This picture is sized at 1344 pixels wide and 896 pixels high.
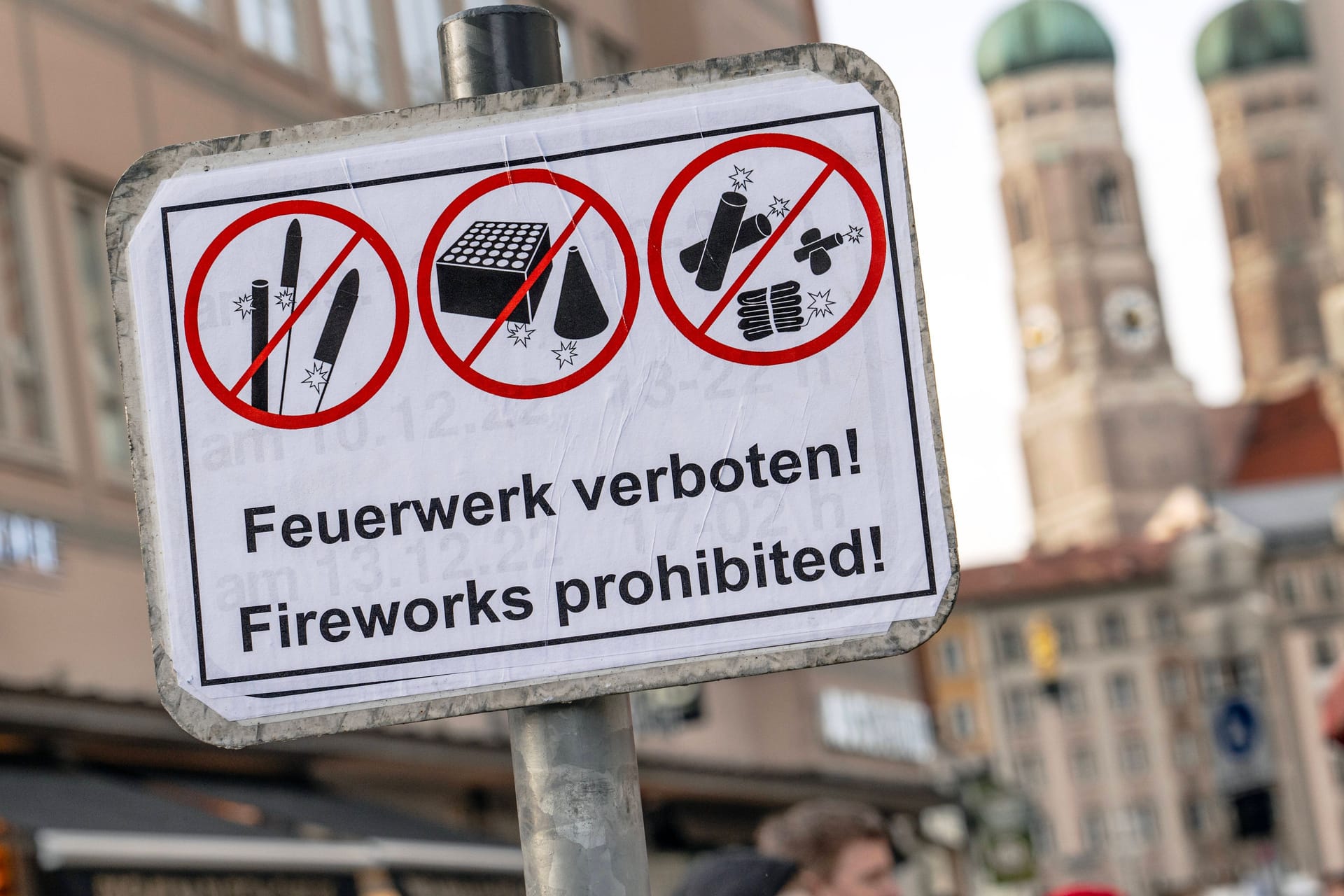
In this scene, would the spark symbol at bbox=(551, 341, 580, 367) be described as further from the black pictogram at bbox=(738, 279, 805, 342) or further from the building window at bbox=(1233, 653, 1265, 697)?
the building window at bbox=(1233, 653, 1265, 697)

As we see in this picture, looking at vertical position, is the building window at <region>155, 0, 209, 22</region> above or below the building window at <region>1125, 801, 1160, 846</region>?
above

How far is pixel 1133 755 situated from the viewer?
338 feet

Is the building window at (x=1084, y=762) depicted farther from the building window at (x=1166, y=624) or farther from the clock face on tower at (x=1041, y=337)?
the clock face on tower at (x=1041, y=337)

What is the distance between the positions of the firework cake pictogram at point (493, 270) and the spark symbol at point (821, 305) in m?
0.26

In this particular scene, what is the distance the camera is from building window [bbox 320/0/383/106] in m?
18.9

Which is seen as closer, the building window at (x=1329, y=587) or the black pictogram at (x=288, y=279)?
the black pictogram at (x=288, y=279)

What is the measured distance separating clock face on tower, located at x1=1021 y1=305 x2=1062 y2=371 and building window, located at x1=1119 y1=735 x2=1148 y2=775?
36.1 m

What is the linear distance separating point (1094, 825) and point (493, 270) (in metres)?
104

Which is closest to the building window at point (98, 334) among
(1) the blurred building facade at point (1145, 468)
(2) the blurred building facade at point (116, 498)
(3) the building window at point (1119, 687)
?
(2) the blurred building facade at point (116, 498)

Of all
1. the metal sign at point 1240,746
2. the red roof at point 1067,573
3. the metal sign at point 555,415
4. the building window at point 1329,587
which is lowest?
the building window at point 1329,587

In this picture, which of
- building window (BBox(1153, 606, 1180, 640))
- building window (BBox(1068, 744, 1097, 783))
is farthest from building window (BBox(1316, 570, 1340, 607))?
building window (BBox(1068, 744, 1097, 783))

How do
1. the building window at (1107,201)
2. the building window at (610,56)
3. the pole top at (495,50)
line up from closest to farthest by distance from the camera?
the pole top at (495,50) → the building window at (610,56) → the building window at (1107,201)

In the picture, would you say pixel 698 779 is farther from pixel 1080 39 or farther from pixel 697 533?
pixel 1080 39

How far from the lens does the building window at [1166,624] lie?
103250 millimetres
